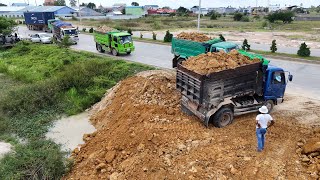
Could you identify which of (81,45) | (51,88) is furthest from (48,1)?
(51,88)

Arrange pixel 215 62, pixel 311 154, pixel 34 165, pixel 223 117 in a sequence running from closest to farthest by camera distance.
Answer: pixel 311 154 → pixel 34 165 → pixel 215 62 → pixel 223 117

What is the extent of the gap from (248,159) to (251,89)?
328cm

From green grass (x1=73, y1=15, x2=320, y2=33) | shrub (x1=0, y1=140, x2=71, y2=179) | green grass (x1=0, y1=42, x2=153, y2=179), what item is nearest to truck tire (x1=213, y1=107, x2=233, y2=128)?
shrub (x1=0, y1=140, x2=71, y2=179)

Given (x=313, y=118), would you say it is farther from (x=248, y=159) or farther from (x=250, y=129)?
(x=248, y=159)

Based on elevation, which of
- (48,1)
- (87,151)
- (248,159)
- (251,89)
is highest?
(48,1)

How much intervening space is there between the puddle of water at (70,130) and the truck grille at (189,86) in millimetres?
4862

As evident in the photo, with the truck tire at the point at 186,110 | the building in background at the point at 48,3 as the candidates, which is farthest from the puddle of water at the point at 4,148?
the building in background at the point at 48,3

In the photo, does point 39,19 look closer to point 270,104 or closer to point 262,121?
point 270,104

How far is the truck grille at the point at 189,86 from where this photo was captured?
10.5 meters

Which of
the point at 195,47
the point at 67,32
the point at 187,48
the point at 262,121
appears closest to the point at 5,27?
the point at 67,32

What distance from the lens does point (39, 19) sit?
48.8 metres

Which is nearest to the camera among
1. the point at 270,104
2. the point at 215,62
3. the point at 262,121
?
the point at 262,121

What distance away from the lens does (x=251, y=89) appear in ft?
36.9

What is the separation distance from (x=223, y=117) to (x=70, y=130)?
23.4ft
